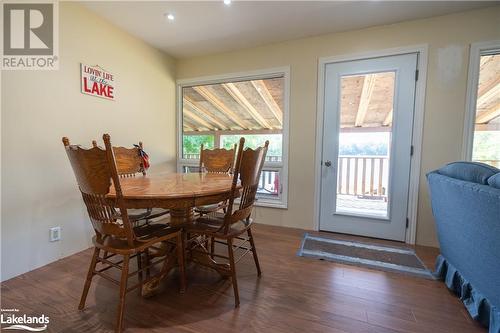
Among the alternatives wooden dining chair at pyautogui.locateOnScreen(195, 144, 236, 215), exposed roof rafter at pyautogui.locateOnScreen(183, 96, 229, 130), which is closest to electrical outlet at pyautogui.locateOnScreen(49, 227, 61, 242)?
wooden dining chair at pyautogui.locateOnScreen(195, 144, 236, 215)

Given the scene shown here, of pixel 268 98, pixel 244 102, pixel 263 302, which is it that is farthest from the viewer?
pixel 244 102

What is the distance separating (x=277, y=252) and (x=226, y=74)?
2.46 m

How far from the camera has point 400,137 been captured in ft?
8.02

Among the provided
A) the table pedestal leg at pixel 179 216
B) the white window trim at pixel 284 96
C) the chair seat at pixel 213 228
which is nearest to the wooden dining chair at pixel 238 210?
the chair seat at pixel 213 228

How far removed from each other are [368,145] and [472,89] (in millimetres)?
1044

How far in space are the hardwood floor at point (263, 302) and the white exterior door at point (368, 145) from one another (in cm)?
88

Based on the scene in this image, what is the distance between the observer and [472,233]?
127 cm

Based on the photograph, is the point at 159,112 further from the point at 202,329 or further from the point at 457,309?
the point at 457,309

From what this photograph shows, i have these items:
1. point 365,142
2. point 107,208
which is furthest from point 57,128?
point 365,142

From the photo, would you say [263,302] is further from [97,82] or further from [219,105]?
[219,105]

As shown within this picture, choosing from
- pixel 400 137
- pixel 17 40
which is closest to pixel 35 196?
pixel 17 40

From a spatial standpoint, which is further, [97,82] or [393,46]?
[393,46]

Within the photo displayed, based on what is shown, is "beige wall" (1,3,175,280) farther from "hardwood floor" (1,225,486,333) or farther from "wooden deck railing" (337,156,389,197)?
"wooden deck railing" (337,156,389,197)

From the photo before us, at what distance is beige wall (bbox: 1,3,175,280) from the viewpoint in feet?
5.63
